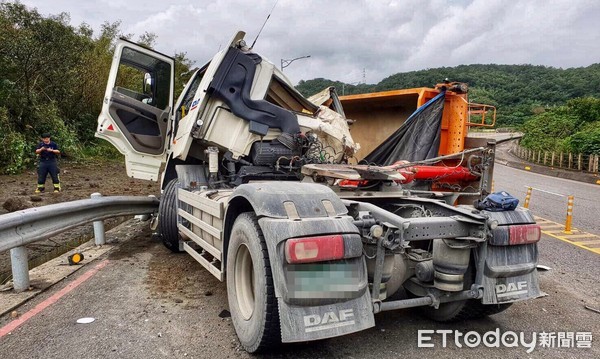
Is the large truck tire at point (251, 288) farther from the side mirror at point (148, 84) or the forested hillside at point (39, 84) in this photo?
the forested hillside at point (39, 84)

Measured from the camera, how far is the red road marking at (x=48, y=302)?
3.39 meters

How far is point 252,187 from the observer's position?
3.12m

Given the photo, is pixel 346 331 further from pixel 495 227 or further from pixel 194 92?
pixel 194 92

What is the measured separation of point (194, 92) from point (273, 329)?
3914 mm

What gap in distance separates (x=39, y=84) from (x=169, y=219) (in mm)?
12650

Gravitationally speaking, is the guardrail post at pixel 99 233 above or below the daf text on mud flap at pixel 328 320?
below

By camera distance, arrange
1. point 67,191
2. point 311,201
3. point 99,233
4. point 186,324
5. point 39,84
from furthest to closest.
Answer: point 39,84 → point 67,191 → point 99,233 → point 186,324 → point 311,201

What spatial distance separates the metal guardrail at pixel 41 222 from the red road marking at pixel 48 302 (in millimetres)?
363

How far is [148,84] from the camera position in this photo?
634 centimetres

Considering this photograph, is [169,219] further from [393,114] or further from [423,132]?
[393,114]

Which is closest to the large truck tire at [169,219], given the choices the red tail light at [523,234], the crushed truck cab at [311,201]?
the crushed truck cab at [311,201]

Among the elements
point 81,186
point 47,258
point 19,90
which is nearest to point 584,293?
point 47,258

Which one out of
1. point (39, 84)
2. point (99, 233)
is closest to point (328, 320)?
point (99, 233)

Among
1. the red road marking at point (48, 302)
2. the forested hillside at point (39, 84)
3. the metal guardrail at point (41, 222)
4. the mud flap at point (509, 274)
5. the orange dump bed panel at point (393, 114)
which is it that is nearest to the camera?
the mud flap at point (509, 274)
